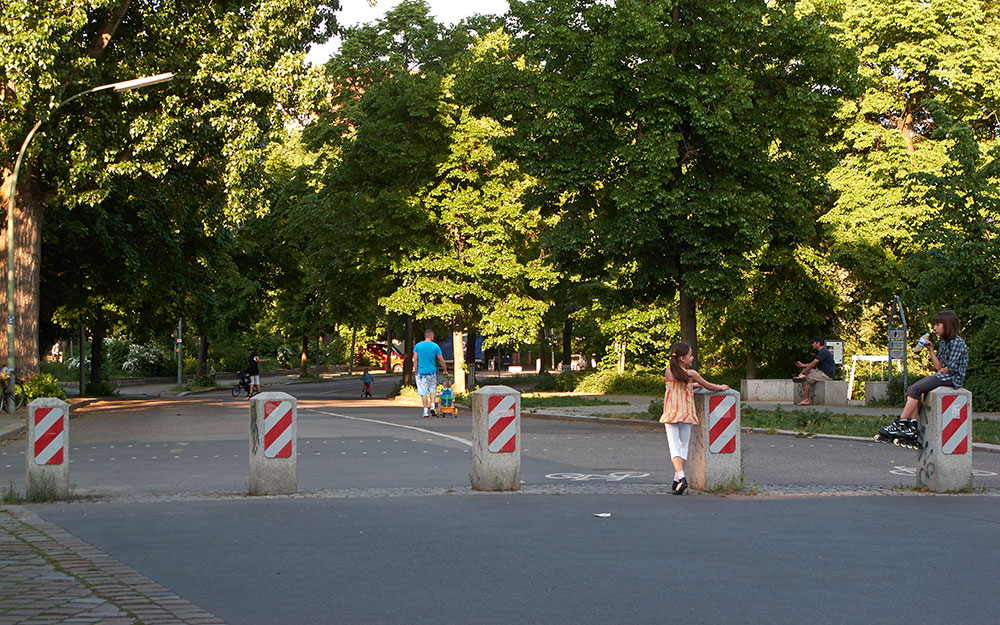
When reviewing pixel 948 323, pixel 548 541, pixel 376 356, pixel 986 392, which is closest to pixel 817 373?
pixel 986 392

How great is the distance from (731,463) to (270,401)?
4523mm

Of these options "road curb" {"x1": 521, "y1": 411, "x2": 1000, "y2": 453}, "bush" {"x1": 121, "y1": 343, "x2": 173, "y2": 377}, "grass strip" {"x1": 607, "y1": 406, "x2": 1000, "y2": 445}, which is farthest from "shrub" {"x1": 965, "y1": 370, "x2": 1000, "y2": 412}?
"bush" {"x1": 121, "y1": 343, "x2": 173, "y2": 377}

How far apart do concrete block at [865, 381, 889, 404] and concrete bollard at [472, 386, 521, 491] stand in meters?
19.3

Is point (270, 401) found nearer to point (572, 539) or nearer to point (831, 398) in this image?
point (572, 539)

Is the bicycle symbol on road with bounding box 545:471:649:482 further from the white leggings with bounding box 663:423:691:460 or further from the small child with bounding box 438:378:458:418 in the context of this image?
the small child with bounding box 438:378:458:418

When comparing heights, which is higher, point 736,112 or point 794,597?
point 736,112

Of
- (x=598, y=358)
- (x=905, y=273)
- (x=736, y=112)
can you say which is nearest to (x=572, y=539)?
(x=736, y=112)

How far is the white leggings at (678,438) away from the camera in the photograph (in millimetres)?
11281

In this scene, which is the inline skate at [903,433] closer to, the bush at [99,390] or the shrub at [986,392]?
the shrub at [986,392]

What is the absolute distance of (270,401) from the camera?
36.7 feet

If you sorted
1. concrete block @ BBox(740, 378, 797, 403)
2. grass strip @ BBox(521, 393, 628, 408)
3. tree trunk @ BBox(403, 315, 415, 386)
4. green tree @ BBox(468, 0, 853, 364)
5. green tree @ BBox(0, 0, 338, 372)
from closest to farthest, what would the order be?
green tree @ BBox(468, 0, 853, 364)
green tree @ BBox(0, 0, 338, 372)
grass strip @ BBox(521, 393, 628, 408)
concrete block @ BBox(740, 378, 797, 403)
tree trunk @ BBox(403, 315, 415, 386)

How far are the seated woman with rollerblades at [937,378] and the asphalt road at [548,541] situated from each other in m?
0.54

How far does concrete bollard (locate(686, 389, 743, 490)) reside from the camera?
11203 millimetres

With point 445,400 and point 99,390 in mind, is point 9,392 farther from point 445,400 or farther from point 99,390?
point 99,390
